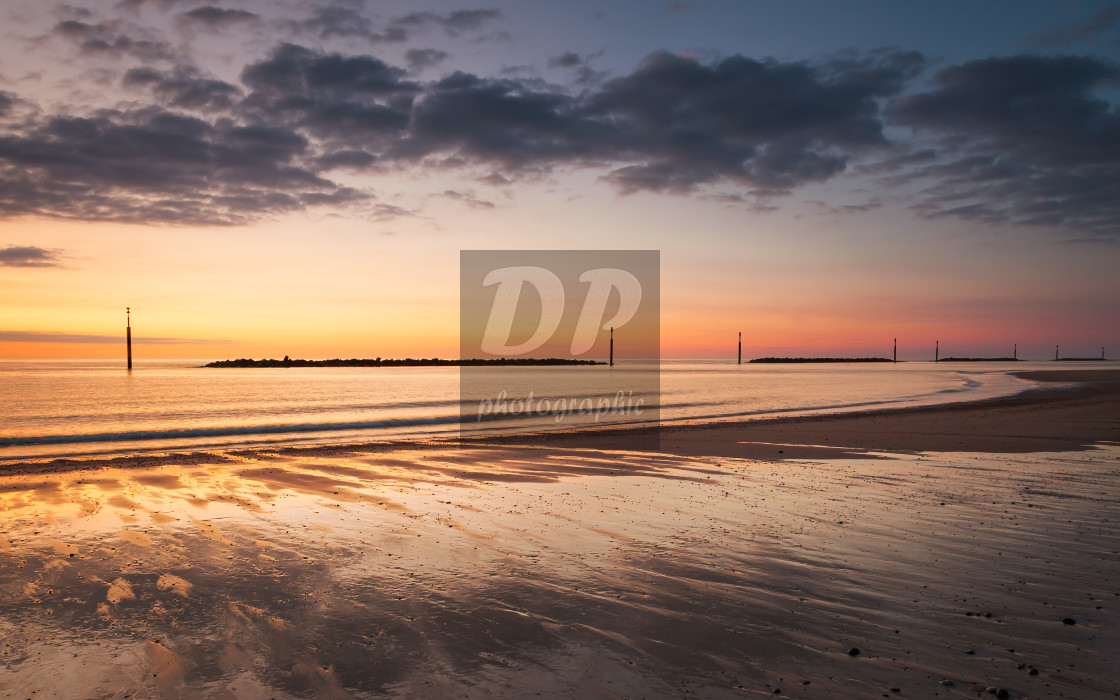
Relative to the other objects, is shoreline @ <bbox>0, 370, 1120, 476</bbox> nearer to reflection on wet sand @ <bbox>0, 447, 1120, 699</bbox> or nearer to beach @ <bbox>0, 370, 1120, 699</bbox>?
beach @ <bbox>0, 370, 1120, 699</bbox>

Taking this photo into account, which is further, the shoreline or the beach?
the shoreline

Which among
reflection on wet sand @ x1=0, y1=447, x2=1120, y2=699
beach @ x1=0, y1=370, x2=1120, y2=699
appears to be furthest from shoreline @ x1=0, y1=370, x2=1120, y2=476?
reflection on wet sand @ x1=0, y1=447, x2=1120, y2=699

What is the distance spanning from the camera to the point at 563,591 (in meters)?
6.37

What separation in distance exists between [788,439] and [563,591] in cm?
1607

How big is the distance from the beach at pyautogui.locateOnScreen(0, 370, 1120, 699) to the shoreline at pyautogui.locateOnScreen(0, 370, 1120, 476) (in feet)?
11.4

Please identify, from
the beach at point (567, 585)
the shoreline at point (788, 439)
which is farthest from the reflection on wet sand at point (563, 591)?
the shoreline at point (788, 439)

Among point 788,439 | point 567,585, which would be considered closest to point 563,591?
point 567,585

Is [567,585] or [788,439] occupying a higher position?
[567,585]

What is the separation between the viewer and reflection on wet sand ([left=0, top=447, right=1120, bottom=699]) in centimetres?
464

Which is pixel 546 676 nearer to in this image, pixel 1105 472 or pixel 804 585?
pixel 804 585

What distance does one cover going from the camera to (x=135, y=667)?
484 centimetres

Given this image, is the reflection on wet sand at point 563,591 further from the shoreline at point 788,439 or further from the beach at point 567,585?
the shoreline at point 788,439

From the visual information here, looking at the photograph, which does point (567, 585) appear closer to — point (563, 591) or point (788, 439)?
point (563, 591)

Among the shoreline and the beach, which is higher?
the beach
